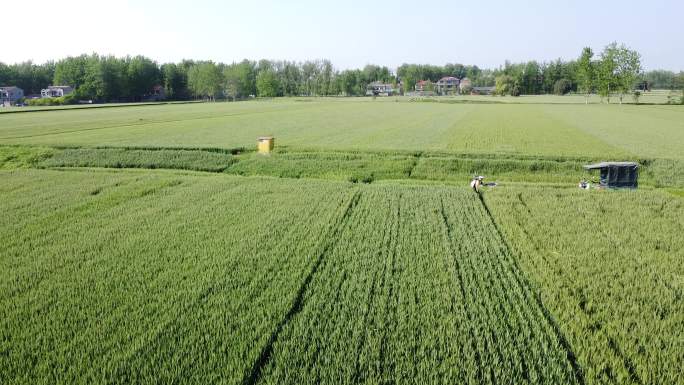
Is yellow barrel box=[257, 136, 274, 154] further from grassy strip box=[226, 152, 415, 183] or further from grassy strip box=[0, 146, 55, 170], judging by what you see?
grassy strip box=[0, 146, 55, 170]

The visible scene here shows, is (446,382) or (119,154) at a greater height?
(119,154)

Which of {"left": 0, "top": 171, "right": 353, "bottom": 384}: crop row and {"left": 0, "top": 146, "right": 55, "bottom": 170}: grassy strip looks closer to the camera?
{"left": 0, "top": 171, "right": 353, "bottom": 384}: crop row

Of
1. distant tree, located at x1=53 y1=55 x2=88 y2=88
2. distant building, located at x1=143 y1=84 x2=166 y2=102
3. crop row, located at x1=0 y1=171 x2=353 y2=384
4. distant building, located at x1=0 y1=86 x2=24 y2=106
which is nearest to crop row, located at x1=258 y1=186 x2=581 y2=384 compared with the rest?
crop row, located at x1=0 y1=171 x2=353 y2=384

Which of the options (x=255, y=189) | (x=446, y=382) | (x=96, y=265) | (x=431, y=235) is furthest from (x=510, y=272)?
(x=255, y=189)

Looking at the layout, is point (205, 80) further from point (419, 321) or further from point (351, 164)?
point (419, 321)

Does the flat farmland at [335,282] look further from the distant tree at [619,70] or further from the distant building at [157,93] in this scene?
the distant building at [157,93]

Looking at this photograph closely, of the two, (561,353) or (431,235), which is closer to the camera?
(561,353)

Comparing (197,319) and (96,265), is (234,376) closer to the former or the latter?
(197,319)
